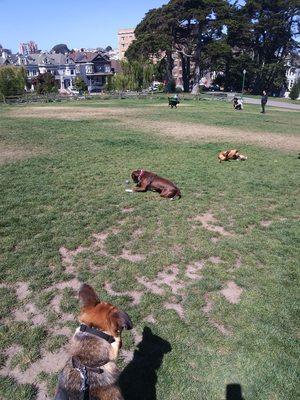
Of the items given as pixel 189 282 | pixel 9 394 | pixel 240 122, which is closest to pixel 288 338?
pixel 189 282

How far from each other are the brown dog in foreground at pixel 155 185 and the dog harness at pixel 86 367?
620 centimetres

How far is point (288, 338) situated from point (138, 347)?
6.47ft

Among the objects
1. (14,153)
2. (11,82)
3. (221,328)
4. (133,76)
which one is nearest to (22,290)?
(221,328)

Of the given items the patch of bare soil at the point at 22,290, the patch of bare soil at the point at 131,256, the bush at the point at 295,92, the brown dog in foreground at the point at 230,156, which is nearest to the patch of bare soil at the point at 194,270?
the patch of bare soil at the point at 131,256

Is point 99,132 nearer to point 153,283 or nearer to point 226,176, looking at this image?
point 226,176

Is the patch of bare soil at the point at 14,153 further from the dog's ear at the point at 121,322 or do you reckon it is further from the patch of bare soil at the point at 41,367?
the dog's ear at the point at 121,322

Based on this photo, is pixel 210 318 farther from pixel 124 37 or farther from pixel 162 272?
pixel 124 37

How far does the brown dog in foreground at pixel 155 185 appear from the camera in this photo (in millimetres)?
8875

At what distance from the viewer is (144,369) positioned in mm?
3861

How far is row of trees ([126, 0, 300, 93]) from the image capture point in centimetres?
5294

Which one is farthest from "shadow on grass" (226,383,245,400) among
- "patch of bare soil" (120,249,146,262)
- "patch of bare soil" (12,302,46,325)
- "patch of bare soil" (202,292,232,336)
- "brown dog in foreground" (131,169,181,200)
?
"brown dog in foreground" (131,169,181,200)

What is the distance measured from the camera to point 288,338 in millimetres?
4309

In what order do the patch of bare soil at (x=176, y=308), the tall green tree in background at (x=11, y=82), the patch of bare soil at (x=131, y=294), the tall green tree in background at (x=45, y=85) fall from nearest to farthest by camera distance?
the patch of bare soil at (x=176, y=308) < the patch of bare soil at (x=131, y=294) < the tall green tree in background at (x=11, y=82) < the tall green tree in background at (x=45, y=85)

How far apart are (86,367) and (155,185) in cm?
678
